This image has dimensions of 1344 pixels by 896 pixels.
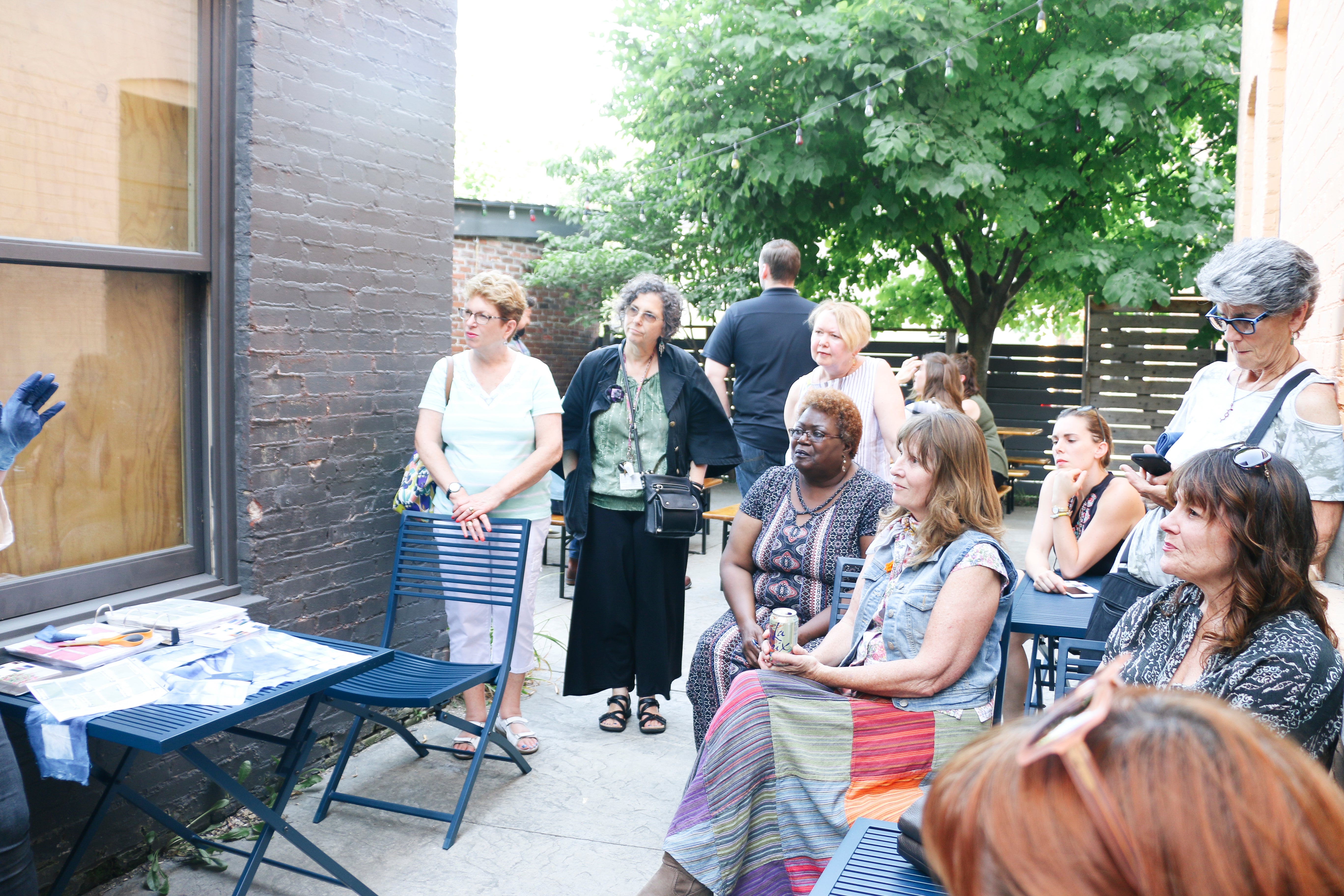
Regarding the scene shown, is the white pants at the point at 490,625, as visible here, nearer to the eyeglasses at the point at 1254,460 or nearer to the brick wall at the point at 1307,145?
the eyeglasses at the point at 1254,460

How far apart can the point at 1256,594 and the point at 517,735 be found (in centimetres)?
300

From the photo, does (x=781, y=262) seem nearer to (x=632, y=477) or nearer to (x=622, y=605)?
(x=632, y=477)

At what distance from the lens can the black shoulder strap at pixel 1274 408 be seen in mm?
2498

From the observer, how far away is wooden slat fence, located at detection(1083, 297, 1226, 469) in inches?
465

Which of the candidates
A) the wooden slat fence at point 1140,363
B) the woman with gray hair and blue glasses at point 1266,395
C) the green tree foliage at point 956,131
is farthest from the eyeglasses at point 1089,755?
the wooden slat fence at point 1140,363

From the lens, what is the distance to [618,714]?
4500mm

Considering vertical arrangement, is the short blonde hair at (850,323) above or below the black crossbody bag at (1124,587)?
above

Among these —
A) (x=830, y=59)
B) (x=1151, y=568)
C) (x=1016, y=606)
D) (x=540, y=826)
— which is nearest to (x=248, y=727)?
(x=540, y=826)

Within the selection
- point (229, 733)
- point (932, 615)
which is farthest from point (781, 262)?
point (229, 733)

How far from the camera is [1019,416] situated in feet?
41.2

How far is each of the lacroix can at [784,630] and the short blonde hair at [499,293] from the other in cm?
176

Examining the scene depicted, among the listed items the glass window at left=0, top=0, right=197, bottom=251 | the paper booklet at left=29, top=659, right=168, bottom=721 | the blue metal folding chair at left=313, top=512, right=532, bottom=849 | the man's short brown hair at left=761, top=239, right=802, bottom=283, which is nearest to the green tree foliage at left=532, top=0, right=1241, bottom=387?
the man's short brown hair at left=761, top=239, right=802, bottom=283

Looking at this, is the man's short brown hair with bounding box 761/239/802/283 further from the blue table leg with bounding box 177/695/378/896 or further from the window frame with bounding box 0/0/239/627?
the blue table leg with bounding box 177/695/378/896

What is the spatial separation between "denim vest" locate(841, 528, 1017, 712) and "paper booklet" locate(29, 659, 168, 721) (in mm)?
1935
